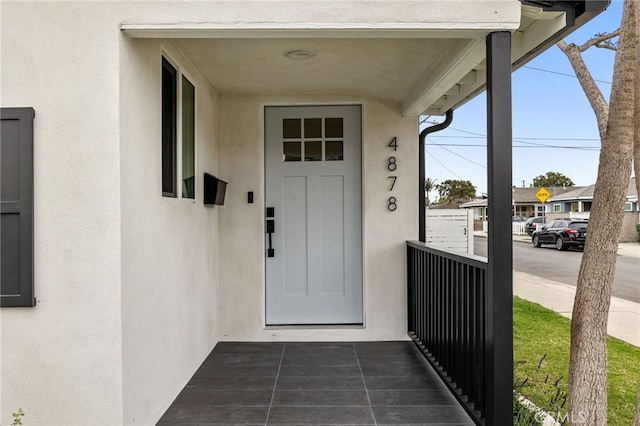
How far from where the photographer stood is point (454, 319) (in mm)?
3076

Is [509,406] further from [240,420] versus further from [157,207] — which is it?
[157,207]

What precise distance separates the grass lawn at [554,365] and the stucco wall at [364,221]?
4.10 feet

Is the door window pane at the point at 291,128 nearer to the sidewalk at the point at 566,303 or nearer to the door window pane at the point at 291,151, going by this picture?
the door window pane at the point at 291,151

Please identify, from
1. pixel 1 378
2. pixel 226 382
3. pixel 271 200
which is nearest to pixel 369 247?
pixel 271 200

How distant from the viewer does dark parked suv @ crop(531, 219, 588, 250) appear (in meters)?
16.9

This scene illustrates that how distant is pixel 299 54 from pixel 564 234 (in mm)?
16808

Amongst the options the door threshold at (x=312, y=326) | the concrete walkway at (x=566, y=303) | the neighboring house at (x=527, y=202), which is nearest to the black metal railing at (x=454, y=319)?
the door threshold at (x=312, y=326)

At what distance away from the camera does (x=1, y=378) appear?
2215mm

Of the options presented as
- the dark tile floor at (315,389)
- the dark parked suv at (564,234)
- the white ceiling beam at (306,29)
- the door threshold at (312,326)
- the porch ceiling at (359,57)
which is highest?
the porch ceiling at (359,57)

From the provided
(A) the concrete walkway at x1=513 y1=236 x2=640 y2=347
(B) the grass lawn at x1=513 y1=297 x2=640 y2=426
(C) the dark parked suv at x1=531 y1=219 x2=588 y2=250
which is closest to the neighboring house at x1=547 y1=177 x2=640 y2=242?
(C) the dark parked suv at x1=531 y1=219 x2=588 y2=250

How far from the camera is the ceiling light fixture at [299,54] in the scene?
10.7 feet

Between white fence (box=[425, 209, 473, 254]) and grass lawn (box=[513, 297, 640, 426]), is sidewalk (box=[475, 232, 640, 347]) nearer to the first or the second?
grass lawn (box=[513, 297, 640, 426])

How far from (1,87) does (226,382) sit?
234cm

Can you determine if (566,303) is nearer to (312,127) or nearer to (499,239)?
(312,127)
